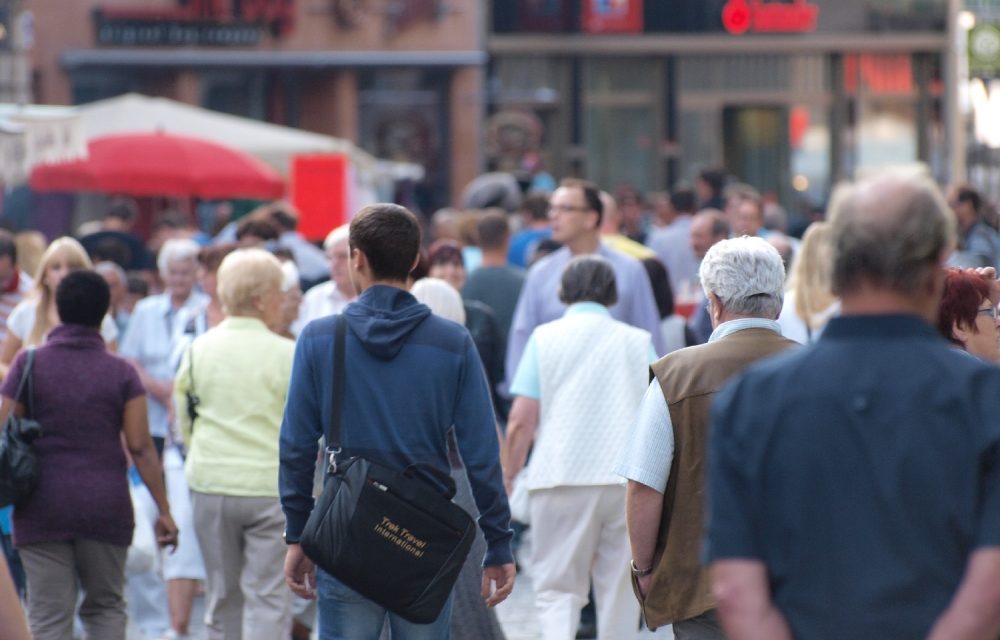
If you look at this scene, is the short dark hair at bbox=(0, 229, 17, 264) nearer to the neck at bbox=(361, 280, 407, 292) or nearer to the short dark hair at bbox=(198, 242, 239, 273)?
the short dark hair at bbox=(198, 242, 239, 273)

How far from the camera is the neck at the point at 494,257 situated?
36.4 ft

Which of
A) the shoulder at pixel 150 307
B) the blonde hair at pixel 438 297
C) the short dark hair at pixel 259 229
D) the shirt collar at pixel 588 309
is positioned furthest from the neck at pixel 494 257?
the shirt collar at pixel 588 309

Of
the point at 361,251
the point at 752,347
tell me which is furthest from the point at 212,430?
the point at 752,347

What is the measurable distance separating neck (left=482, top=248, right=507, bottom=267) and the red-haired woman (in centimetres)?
591

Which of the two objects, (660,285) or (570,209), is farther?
(660,285)

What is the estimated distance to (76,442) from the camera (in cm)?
711

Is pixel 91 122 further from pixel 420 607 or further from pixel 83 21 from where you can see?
pixel 420 607

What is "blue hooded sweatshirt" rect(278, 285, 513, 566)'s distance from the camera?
5.34 metres

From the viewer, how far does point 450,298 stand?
323 inches

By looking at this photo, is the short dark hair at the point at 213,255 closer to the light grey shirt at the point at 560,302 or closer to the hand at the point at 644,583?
the light grey shirt at the point at 560,302

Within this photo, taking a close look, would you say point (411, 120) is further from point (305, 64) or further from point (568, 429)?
point (568, 429)

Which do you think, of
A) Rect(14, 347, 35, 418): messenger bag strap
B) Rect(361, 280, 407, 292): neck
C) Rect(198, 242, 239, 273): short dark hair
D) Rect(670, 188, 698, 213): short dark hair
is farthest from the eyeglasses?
Rect(670, 188, 698, 213): short dark hair

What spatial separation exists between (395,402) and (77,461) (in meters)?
2.24

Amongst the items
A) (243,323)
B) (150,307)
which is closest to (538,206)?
(150,307)
